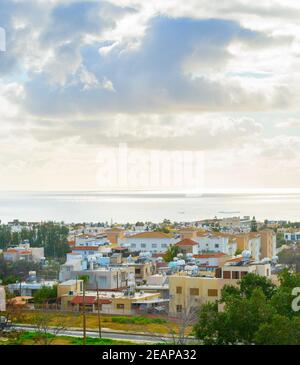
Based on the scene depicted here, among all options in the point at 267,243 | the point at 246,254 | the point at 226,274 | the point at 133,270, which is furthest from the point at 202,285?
the point at 267,243

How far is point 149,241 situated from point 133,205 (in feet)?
7.08

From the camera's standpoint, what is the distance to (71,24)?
296 centimetres

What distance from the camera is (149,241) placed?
5855mm

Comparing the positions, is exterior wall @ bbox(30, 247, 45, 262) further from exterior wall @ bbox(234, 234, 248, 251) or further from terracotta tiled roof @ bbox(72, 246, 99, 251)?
exterior wall @ bbox(234, 234, 248, 251)

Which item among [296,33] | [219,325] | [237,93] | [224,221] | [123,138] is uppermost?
[296,33]

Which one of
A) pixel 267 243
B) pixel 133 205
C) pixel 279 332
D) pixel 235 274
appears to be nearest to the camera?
pixel 279 332

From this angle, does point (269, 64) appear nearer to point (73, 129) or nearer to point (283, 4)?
point (283, 4)

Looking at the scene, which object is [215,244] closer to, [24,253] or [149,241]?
[149,241]

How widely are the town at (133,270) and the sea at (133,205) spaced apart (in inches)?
14.5

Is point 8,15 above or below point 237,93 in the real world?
above

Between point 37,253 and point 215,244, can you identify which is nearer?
point 37,253

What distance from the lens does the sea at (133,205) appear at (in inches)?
128
